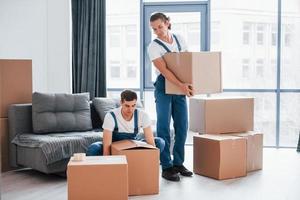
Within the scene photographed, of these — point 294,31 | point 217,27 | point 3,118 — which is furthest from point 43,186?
point 294,31

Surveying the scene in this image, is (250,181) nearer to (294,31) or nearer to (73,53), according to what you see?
(294,31)

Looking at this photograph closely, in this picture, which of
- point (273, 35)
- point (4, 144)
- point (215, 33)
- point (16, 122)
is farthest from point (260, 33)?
point (4, 144)

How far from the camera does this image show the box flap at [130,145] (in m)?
3.19

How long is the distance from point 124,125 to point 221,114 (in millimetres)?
1064

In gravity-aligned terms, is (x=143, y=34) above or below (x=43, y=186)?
above

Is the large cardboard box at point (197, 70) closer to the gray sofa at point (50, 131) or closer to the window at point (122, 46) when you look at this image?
the gray sofa at point (50, 131)

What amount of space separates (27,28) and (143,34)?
4.86ft

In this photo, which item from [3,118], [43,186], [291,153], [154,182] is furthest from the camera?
[291,153]

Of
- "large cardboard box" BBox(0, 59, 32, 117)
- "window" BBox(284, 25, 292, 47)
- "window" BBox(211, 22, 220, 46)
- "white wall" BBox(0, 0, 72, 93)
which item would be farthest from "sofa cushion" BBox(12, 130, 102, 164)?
"window" BBox(284, 25, 292, 47)

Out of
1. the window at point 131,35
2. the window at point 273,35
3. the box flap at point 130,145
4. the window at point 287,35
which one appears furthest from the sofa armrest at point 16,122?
the window at point 287,35

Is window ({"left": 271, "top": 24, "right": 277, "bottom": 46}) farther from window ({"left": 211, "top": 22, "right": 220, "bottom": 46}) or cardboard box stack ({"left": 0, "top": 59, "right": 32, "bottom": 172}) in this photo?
cardboard box stack ({"left": 0, "top": 59, "right": 32, "bottom": 172})

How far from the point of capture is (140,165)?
3195mm

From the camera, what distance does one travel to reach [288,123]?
566 centimetres

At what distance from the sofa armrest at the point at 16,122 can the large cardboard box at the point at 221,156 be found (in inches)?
65.4
